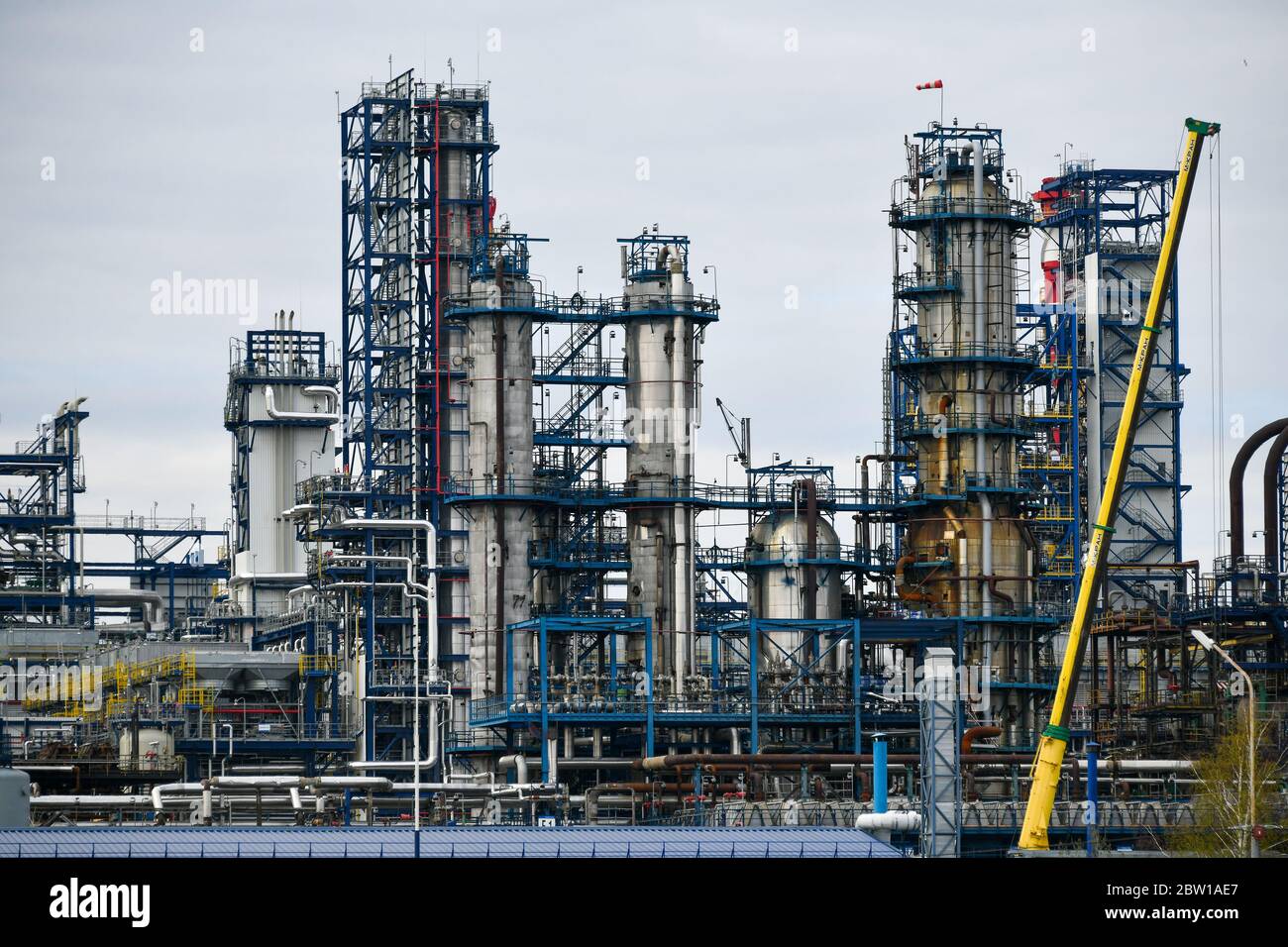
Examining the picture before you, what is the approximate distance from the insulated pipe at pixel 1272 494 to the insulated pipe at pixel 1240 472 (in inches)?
28.2

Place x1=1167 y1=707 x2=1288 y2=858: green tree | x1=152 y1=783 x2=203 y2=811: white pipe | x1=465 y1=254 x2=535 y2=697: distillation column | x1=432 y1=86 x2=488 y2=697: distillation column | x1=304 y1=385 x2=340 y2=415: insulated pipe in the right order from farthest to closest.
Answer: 1. x1=304 y1=385 x2=340 y2=415: insulated pipe
2. x1=432 y1=86 x2=488 y2=697: distillation column
3. x1=465 y1=254 x2=535 y2=697: distillation column
4. x1=152 y1=783 x2=203 y2=811: white pipe
5. x1=1167 y1=707 x2=1288 y2=858: green tree

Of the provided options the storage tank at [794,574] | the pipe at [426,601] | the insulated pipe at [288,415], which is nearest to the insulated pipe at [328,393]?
the insulated pipe at [288,415]

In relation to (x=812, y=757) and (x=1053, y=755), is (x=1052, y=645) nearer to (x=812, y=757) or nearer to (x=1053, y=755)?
Result: (x=812, y=757)

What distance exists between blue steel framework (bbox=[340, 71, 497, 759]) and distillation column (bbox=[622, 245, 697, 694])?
1013 centimetres

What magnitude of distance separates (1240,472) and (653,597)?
70.9 feet

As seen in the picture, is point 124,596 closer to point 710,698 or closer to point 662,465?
point 662,465

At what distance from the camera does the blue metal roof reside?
169 ft

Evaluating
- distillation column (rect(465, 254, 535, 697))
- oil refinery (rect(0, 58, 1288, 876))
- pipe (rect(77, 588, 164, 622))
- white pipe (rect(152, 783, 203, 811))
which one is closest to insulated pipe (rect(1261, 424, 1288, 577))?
oil refinery (rect(0, 58, 1288, 876))

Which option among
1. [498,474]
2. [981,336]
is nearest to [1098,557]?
[981,336]

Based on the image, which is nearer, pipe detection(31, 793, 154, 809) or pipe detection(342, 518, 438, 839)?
pipe detection(31, 793, 154, 809)

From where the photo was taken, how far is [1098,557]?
7225 cm

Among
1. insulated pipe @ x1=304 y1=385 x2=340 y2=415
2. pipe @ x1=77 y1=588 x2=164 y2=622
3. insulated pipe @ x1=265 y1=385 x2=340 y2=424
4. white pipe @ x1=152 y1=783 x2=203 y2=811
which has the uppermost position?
insulated pipe @ x1=304 y1=385 x2=340 y2=415

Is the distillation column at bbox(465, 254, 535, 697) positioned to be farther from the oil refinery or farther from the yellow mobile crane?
the yellow mobile crane
